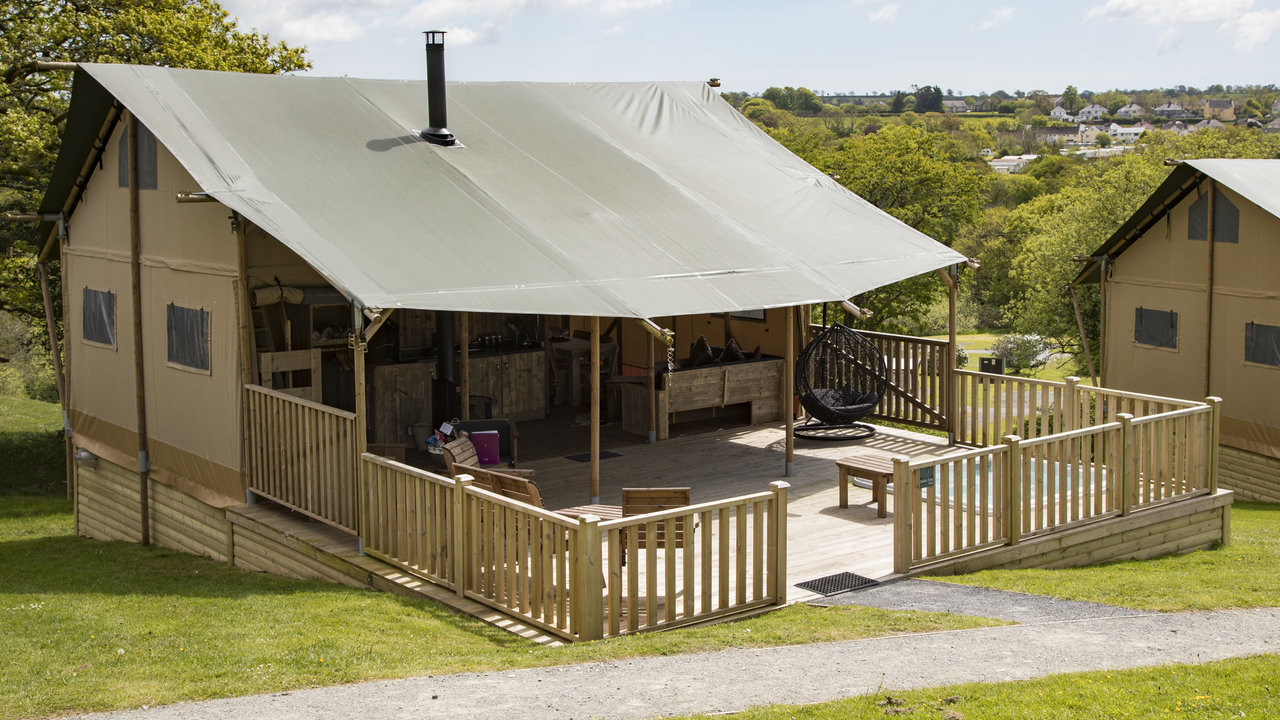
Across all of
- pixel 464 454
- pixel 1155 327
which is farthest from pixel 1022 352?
pixel 464 454

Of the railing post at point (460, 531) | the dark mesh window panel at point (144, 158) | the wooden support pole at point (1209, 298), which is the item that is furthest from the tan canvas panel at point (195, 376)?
the wooden support pole at point (1209, 298)

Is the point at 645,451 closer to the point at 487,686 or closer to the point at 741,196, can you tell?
the point at 741,196

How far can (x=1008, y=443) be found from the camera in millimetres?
9523

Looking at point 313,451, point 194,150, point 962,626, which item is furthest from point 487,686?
point 194,150

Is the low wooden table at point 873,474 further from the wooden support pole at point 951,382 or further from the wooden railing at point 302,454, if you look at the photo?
the wooden railing at point 302,454

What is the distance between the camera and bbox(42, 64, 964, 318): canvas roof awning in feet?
33.4

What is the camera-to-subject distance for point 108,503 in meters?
13.7

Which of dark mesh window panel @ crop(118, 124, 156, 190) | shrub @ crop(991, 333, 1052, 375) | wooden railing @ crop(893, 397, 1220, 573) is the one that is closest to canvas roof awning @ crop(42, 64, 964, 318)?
dark mesh window panel @ crop(118, 124, 156, 190)

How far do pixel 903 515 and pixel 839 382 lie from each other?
6.34 metres

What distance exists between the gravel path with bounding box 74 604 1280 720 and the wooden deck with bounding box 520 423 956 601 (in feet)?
5.24

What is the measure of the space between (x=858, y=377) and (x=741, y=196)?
277cm

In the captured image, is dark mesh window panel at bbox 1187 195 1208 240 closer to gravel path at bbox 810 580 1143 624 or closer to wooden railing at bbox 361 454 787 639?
gravel path at bbox 810 580 1143 624

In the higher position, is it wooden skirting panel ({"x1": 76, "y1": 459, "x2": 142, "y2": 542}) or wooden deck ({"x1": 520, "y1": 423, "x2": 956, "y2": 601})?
wooden deck ({"x1": 520, "y1": 423, "x2": 956, "y2": 601})

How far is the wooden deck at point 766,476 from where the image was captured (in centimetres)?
965
